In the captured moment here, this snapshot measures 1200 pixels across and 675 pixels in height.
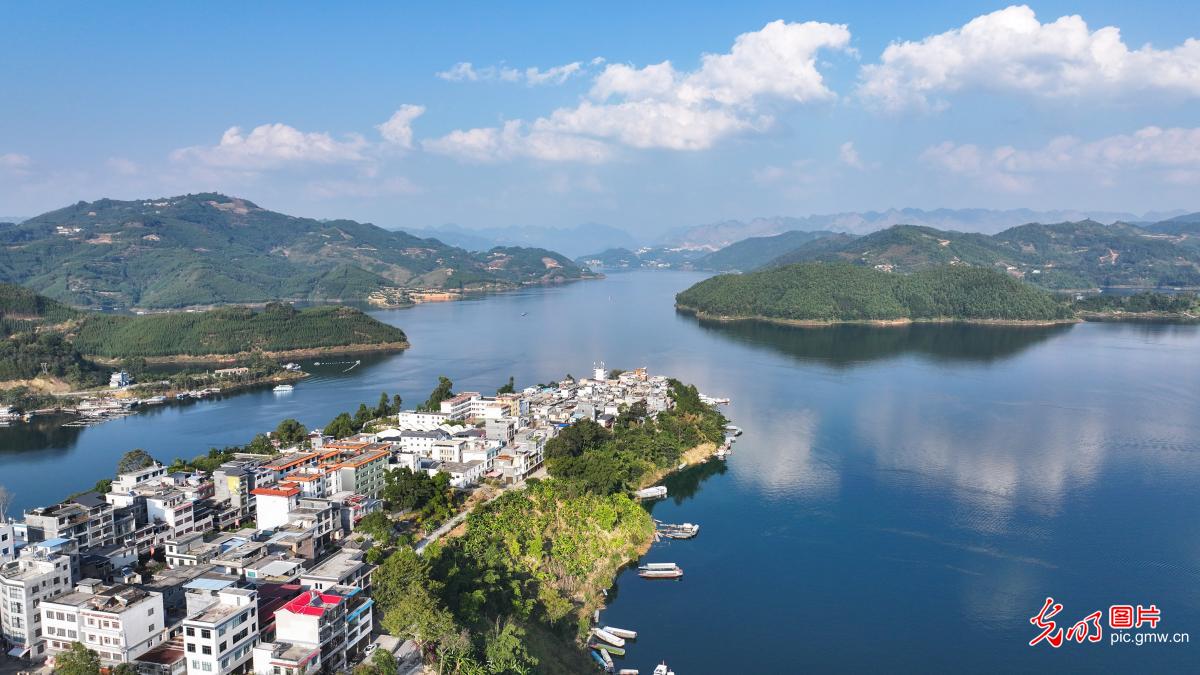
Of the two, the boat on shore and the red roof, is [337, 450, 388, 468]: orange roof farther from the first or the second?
the boat on shore

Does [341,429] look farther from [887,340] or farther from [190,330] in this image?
[887,340]

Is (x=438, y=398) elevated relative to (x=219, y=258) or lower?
lower

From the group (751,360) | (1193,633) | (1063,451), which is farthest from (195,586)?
(751,360)

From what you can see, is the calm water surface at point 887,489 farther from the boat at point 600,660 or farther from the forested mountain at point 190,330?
the forested mountain at point 190,330

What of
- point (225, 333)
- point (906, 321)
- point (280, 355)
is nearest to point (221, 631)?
point (280, 355)

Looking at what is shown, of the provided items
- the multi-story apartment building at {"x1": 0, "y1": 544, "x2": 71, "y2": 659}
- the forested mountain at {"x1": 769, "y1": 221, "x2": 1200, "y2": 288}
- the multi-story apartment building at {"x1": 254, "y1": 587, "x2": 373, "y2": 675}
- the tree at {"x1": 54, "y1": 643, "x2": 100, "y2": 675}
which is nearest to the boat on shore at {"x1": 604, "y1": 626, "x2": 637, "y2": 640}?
the multi-story apartment building at {"x1": 254, "y1": 587, "x2": 373, "y2": 675}

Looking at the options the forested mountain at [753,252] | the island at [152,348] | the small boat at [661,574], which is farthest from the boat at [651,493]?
the forested mountain at [753,252]
